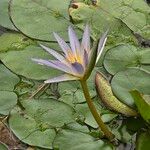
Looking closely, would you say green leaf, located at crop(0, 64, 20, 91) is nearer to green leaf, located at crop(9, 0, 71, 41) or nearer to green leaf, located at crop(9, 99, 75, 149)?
green leaf, located at crop(9, 99, 75, 149)

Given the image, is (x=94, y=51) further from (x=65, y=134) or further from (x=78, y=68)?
(x=65, y=134)

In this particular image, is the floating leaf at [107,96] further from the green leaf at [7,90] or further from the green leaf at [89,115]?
the green leaf at [7,90]

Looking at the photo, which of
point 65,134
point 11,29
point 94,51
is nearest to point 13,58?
point 11,29

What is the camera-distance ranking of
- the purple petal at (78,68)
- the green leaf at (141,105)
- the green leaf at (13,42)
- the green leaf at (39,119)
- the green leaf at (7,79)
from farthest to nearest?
the green leaf at (13,42) → the green leaf at (7,79) → the green leaf at (39,119) → the green leaf at (141,105) → the purple petal at (78,68)

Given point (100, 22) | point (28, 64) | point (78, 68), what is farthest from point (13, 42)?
point (78, 68)

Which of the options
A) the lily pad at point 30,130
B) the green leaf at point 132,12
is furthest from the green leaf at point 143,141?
the green leaf at point 132,12

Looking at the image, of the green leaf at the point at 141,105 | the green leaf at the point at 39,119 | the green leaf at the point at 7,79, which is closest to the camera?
the green leaf at the point at 141,105
